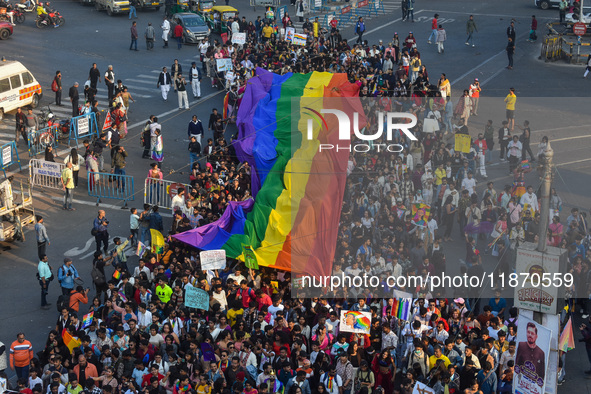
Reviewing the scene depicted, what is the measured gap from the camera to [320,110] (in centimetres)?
2797

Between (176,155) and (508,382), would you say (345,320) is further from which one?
(176,155)

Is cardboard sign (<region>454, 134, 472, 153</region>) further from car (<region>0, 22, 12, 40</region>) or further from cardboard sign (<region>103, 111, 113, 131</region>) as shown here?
Result: car (<region>0, 22, 12, 40</region>)

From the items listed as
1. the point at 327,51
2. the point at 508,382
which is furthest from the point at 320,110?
the point at 508,382

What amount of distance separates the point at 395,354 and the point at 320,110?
11964 millimetres

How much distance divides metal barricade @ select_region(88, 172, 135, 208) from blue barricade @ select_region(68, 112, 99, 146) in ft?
12.8

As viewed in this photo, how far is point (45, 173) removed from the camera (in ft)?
91.8

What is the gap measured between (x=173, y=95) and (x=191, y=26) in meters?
8.63

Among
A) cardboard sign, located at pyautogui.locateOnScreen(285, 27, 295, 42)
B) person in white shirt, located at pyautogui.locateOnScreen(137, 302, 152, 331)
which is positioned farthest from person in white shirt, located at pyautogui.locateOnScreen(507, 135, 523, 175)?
cardboard sign, located at pyautogui.locateOnScreen(285, 27, 295, 42)

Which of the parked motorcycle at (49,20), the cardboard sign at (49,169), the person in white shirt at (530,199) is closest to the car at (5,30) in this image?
the parked motorcycle at (49,20)

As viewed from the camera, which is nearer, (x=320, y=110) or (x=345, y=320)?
(x=345, y=320)

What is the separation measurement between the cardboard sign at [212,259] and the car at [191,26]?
25.5m

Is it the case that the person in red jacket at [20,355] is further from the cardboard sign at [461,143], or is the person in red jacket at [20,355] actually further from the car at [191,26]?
the car at [191,26]

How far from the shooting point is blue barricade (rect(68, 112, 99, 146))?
31.3 m

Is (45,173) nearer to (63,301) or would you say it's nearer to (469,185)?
(63,301)
